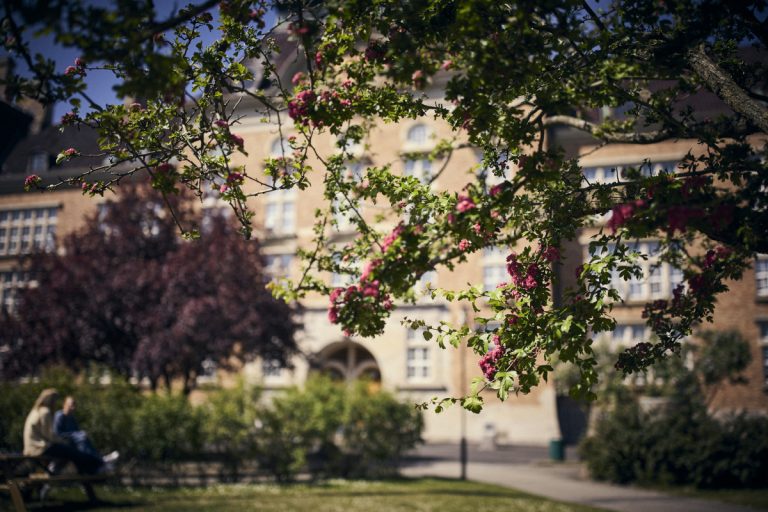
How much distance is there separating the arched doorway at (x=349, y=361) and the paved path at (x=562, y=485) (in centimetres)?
923

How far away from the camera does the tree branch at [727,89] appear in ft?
15.0

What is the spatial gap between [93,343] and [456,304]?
44.7 feet

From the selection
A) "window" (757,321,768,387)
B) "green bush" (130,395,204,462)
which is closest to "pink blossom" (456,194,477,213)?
"green bush" (130,395,204,462)

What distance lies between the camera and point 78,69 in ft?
13.9

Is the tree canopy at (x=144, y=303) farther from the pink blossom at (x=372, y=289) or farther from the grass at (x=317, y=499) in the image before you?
the pink blossom at (x=372, y=289)

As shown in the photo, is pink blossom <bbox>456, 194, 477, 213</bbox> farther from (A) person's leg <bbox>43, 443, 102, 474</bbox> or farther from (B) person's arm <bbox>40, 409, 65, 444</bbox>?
(A) person's leg <bbox>43, 443, 102, 474</bbox>

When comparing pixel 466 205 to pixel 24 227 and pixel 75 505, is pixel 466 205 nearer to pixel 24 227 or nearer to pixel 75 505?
pixel 75 505

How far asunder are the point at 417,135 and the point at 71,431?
19875 mm

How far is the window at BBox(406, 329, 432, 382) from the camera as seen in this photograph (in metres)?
25.1

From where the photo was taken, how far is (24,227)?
1188 inches

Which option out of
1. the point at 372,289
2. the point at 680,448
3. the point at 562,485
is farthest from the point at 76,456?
the point at 680,448

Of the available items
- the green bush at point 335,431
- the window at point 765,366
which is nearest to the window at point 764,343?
the window at point 765,366

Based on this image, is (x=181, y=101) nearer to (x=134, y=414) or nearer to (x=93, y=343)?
(x=134, y=414)

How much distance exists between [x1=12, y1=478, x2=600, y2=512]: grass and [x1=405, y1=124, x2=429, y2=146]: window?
683 inches
